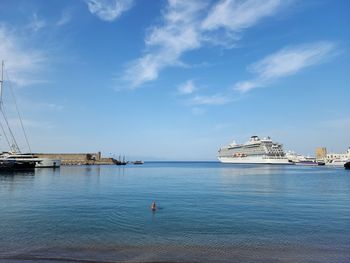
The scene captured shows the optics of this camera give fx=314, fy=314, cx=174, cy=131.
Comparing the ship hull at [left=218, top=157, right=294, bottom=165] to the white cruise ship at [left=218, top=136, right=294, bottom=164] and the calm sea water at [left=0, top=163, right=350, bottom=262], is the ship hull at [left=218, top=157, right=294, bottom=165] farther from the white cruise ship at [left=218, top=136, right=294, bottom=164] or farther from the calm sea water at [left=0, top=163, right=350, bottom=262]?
the calm sea water at [left=0, top=163, right=350, bottom=262]

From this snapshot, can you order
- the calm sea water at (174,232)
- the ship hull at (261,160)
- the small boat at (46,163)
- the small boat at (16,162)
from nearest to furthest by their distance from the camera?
1. the calm sea water at (174,232)
2. the small boat at (16,162)
3. the small boat at (46,163)
4. the ship hull at (261,160)

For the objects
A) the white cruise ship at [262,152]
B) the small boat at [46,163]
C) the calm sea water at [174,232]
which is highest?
the white cruise ship at [262,152]

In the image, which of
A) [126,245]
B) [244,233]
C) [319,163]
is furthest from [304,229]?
[319,163]

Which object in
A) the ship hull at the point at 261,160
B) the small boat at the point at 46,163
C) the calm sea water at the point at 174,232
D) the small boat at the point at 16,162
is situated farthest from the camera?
the ship hull at the point at 261,160

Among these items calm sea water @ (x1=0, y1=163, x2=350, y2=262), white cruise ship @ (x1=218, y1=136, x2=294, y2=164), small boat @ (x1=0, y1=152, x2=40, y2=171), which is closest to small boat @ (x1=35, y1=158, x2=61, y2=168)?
small boat @ (x1=0, y1=152, x2=40, y2=171)

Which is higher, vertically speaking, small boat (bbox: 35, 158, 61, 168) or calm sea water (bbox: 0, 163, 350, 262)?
small boat (bbox: 35, 158, 61, 168)

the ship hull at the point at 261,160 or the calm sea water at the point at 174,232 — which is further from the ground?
the ship hull at the point at 261,160

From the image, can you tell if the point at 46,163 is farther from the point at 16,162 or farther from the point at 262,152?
the point at 262,152

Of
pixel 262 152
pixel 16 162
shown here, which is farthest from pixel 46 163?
pixel 262 152

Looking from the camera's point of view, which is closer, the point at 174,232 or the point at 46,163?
the point at 174,232

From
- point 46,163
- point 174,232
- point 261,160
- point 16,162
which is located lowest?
point 174,232

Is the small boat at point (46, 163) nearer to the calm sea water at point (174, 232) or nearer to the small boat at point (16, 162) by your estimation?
the small boat at point (16, 162)

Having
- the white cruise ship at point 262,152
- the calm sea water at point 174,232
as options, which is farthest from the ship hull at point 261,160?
the calm sea water at point 174,232

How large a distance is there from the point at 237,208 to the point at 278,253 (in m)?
13.0
